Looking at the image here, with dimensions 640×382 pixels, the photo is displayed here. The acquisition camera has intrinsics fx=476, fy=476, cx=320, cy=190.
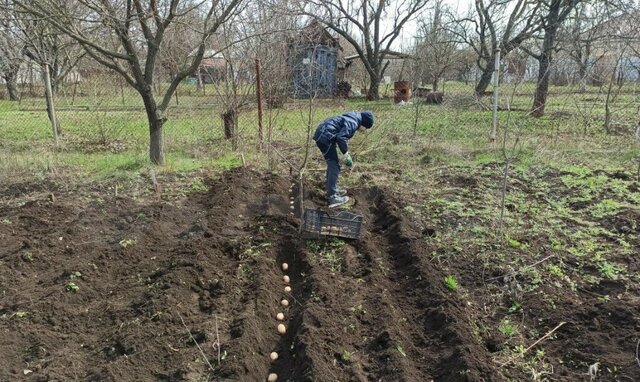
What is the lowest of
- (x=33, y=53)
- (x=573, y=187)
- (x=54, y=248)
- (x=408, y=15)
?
(x=54, y=248)

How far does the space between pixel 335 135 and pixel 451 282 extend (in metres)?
2.26

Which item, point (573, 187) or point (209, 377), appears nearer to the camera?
point (209, 377)

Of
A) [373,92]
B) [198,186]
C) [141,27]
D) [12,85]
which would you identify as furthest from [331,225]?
[12,85]

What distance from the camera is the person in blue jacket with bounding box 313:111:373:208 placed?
5.47 meters

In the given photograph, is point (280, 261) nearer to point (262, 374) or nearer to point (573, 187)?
point (262, 374)

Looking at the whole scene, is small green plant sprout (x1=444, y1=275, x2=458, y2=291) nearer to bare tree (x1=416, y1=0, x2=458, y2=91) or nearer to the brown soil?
the brown soil

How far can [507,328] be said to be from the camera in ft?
11.0

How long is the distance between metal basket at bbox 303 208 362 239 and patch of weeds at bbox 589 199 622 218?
9.36 feet

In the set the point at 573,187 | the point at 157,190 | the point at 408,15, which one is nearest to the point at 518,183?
the point at 573,187

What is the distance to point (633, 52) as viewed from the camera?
9.98 meters

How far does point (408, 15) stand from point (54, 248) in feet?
78.8

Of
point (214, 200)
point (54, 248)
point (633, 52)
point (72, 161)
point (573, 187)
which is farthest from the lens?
point (633, 52)

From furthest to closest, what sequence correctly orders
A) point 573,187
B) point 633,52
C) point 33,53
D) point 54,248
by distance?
point 33,53
point 633,52
point 573,187
point 54,248

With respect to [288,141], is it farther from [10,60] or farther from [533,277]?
[10,60]
